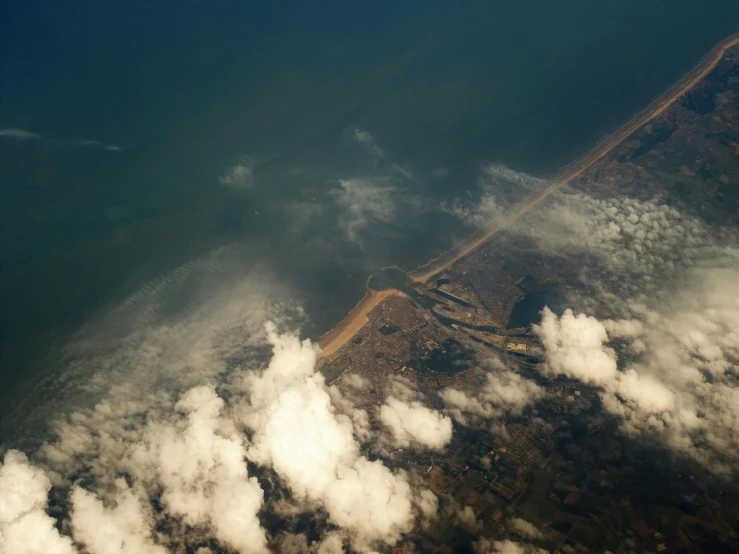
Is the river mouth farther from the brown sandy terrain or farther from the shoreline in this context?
the brown sandy terrain

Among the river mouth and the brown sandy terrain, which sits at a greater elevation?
the brown sandy terrain

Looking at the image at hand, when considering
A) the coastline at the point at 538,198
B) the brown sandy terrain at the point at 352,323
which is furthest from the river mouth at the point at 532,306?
the brown sandy terrain at the point at 352,323

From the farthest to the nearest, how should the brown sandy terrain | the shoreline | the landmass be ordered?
the shoreline, the brown sandy terrain, the landmass

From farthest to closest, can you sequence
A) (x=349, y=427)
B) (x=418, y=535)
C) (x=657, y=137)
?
(x=657, y=137), (x=349, y=427), (x=418, y=535)

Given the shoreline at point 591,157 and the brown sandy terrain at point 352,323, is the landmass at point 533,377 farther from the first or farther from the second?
the shoreline at point 591,157

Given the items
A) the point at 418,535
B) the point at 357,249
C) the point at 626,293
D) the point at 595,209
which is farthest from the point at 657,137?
the point at 418,535

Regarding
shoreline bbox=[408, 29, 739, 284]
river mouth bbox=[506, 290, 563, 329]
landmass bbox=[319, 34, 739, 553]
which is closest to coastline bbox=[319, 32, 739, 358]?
shoreline bbox=[408, 29, 739, 284]

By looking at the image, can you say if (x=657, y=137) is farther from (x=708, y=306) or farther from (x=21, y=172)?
(x=21, y=172)
